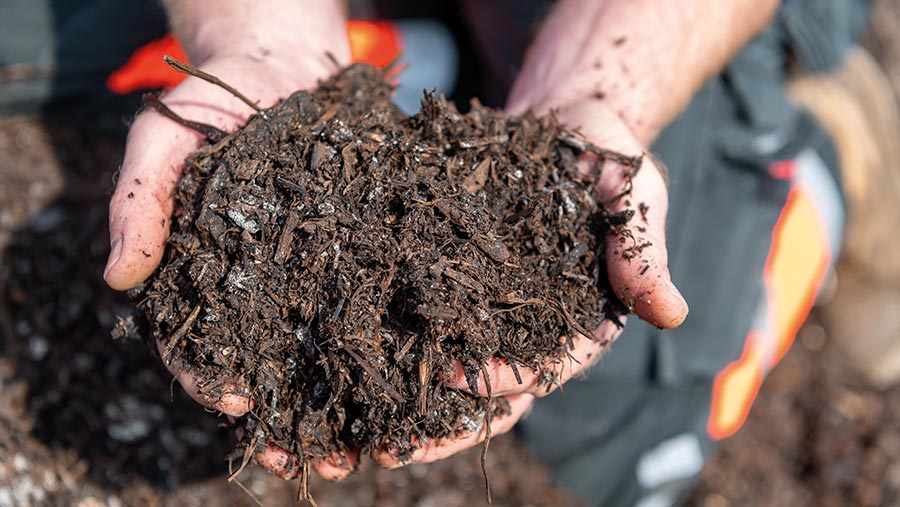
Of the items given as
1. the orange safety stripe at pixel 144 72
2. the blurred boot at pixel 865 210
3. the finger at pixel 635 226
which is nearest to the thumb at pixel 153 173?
the finger at pixel 635 226

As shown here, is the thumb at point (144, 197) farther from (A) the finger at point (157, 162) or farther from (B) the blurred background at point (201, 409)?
(B) the blurred background at point (201, 409)

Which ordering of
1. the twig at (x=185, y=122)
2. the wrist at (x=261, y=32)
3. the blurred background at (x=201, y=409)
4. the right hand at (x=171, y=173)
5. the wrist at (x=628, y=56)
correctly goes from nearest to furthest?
the right hand at (x=171, y=173)
the twig at (x=185, y=122)
the wrist at (x=261, y=32)
the wrist at (x=628, y=56)
the blurred background at (x=201, y=409)

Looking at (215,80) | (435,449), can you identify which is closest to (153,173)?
(215,80)

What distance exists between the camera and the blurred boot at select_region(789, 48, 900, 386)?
3.07 meters

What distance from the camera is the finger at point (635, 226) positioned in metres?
1.41

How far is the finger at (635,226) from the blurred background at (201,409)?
976mm

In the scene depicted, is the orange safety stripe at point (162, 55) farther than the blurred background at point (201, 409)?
Yes

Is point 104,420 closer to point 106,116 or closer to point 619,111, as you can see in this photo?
point 106,116

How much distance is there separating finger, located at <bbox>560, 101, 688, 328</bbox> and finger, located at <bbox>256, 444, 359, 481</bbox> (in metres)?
0.71

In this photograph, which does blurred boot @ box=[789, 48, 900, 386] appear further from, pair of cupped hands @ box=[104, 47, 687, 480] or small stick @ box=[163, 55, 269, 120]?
small stick @ box=[163, 55, 269, 120]

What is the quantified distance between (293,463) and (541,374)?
57 centimetres

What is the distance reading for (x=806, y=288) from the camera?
9.08 feet

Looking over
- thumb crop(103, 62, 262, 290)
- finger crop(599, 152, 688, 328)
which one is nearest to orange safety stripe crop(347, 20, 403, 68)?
thumb crop(103, 62, 262, 290)

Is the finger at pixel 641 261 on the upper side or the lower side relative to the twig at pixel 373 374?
upper
